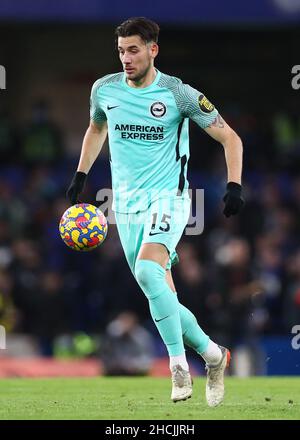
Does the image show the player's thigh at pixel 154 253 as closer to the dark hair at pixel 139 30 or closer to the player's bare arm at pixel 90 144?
the player's bare arm at pixel 90 144

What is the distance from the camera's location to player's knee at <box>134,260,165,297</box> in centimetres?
765

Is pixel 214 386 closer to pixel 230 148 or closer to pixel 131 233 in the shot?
pixel 131 233

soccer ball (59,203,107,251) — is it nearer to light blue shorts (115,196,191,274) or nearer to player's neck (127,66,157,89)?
light blue shorts (115,196,191,274)

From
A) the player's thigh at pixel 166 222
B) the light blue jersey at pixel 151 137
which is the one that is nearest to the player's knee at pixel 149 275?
the player's thigh at pixel 166 222

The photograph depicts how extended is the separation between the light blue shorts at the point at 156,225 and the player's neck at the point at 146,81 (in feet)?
2.70

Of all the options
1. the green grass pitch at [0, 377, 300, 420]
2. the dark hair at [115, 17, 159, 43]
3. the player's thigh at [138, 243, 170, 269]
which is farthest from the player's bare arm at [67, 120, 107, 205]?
the green grass pitch at [0, 377, 300, 420]

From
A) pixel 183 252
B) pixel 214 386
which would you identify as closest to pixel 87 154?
pixel 214 386

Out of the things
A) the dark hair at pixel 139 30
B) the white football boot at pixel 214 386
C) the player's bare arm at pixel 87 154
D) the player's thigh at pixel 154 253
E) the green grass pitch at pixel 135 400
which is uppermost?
the dark hair at pixel 139 30

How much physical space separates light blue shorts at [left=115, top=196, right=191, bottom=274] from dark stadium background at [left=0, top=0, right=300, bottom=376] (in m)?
5.10

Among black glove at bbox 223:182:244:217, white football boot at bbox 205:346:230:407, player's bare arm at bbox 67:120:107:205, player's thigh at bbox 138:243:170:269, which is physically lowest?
white football boot at bbox 205:346:230:407

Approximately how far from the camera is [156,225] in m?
7.81

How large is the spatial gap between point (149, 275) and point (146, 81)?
1.40 metres

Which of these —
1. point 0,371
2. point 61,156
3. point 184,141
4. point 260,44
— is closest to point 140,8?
point 61,156

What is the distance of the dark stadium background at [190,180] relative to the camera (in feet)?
46.5
